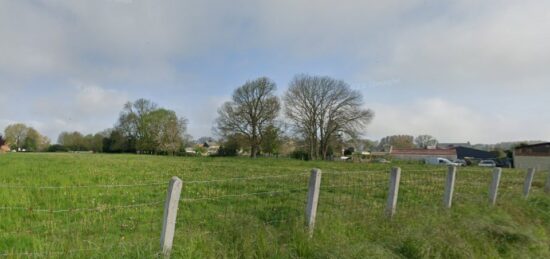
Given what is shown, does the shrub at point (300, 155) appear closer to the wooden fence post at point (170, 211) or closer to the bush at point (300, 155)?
the bush at point (300, 155)

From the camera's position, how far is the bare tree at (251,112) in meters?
59.3

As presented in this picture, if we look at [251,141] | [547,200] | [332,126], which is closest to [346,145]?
[332,126]

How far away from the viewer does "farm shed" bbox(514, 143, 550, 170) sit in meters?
52.1

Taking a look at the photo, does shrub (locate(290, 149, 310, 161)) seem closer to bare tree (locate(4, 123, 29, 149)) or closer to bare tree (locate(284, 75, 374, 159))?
bare tree (locate(284, 75, 374, 159))

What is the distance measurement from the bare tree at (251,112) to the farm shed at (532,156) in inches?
1643

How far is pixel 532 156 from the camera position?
53.8 meters

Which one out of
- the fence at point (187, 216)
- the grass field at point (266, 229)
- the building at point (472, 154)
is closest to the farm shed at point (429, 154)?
the building at point (472, 154)

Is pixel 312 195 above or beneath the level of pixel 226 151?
above

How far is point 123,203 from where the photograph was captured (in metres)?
8.14

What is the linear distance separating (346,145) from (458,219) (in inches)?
1993

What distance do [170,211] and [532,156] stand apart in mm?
66496

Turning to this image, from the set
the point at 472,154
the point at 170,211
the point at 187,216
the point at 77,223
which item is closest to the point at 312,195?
the point at 170,211

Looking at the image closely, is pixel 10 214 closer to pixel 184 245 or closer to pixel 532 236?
pixel 184 245

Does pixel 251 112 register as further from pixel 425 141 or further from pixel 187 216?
pixel 425 141
